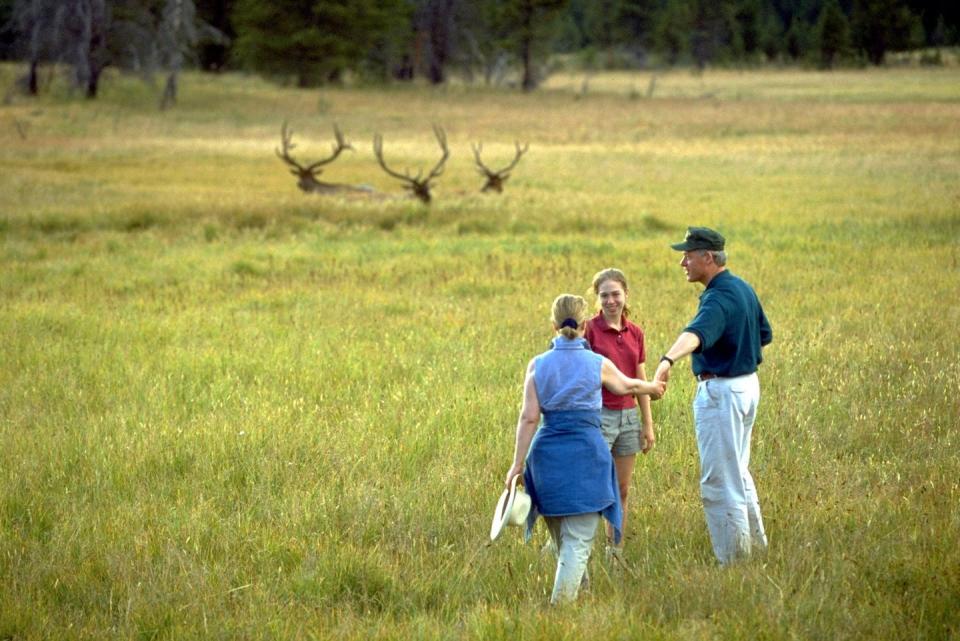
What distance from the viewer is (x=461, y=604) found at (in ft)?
17.0

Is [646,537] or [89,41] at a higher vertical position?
[89,41]

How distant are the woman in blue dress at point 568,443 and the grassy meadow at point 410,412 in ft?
1.00

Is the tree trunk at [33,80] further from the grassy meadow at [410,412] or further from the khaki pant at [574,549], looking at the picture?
the khaki pant at [574,549]

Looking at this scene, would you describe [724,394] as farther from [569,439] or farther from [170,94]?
[170,94]

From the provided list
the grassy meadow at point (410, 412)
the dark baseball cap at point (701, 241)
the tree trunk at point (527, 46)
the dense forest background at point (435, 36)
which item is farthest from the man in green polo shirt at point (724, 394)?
the tree trunk at point (527, 46)

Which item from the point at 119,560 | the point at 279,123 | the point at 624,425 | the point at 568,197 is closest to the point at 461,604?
the point at 624,425

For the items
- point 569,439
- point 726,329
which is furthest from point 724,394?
point 569,439

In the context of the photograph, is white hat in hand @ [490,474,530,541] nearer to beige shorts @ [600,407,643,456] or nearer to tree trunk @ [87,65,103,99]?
beige shorts @ [600,407,643,456]

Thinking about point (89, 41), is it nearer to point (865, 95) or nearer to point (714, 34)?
point (865, 95)

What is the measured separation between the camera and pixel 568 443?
16.5ft

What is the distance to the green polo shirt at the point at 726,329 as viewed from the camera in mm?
5344

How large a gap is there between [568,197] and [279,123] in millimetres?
22560

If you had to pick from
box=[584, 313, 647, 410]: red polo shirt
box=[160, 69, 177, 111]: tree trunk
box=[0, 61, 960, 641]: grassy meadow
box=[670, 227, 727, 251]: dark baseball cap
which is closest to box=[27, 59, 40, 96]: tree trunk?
box=[160, 69, 177, 111]: tree trunk

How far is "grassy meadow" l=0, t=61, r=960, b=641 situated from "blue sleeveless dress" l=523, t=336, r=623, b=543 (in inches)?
16.6
